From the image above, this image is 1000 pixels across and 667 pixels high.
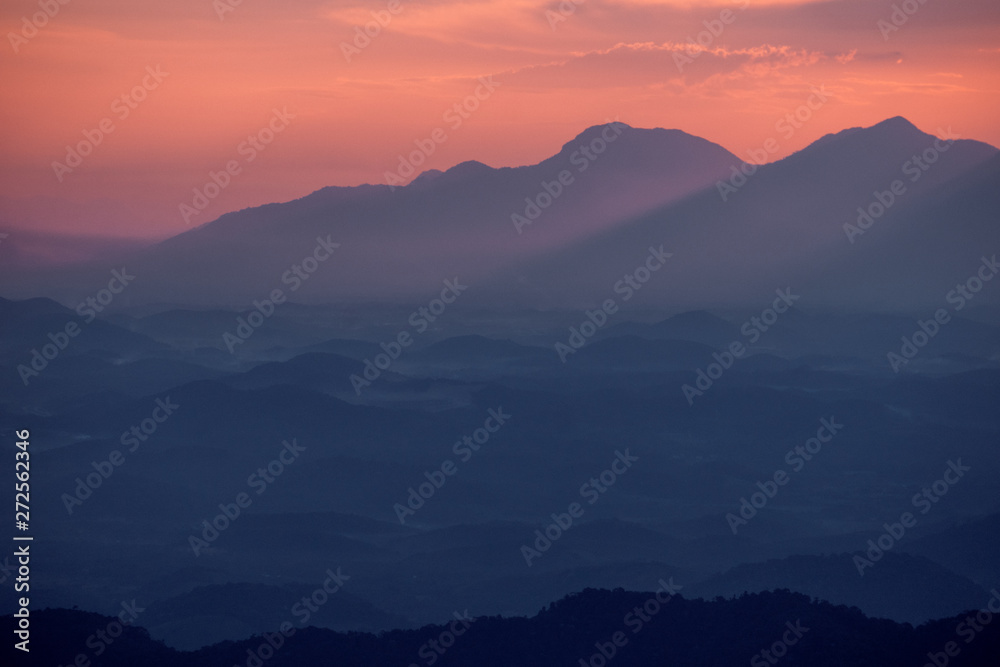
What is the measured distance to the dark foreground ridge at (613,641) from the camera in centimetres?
2758

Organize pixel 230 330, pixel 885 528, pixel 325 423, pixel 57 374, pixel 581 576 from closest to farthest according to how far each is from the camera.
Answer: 1. pixel 581 576
2. pixel 885 528
3. pixel 325 423
4. pixel 57 374
5. pixel 230 330

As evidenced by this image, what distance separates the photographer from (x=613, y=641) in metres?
29.7

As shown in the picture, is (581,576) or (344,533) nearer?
(581,576)

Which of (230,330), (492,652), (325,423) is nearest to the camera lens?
(492,652)

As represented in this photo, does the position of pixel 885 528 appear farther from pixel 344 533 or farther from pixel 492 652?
pixel 492 652

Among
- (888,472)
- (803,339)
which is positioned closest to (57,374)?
(888,472)

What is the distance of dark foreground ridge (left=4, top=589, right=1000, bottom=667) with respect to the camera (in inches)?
1086

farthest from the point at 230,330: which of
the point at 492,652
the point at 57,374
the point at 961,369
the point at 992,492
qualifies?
the point at 492,652

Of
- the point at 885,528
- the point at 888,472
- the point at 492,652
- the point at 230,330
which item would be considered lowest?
the point at 230,330

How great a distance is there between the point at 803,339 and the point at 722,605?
146 m

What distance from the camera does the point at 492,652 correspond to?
2989 cm

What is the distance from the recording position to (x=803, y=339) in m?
169

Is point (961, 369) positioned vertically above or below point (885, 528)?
below

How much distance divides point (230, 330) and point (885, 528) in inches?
5776
